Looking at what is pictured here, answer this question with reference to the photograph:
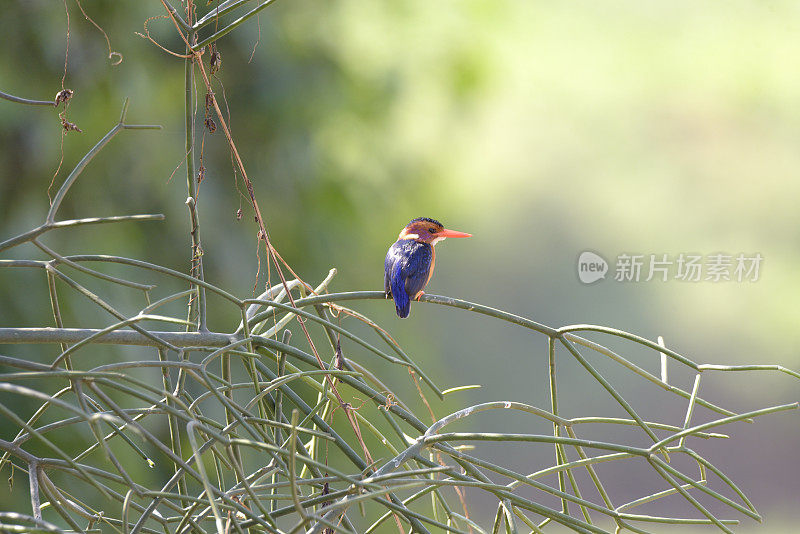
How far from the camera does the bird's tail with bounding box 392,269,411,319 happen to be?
84 cm

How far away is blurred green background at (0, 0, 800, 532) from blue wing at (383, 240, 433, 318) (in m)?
1.03

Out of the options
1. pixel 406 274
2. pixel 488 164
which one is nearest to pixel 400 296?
→ pixel 406 274

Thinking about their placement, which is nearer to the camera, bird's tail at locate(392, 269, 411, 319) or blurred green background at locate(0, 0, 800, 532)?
bird's tail at locate(392, 269, 411, 319)

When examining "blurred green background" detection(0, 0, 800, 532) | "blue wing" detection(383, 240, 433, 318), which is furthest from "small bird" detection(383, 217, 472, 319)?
"blurred green background" detection(0, 0, 800, 532)

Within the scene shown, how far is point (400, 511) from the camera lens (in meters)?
0.37

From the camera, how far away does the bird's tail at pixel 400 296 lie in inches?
33.3

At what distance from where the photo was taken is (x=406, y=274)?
0.87m

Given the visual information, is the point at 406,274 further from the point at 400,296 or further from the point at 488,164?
the point at 488,164

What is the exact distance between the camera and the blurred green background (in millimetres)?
2014

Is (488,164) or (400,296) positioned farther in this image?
(488,164)

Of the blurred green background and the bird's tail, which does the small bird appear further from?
the blurred green background

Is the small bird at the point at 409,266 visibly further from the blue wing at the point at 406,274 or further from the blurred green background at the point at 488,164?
the blurred green background at the point at 488,164

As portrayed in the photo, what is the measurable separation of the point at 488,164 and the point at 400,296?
370 cm

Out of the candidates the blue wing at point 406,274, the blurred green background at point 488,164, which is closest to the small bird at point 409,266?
the blue wing at point 406,274
